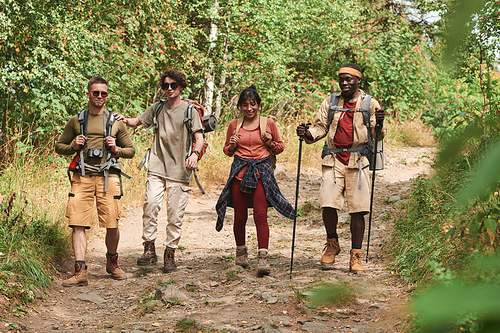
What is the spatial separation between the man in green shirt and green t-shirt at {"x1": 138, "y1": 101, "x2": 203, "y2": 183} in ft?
1.30

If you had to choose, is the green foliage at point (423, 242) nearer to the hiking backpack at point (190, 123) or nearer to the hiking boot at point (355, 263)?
the hiking boot at point (355, 263)

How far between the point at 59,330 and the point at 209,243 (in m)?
3.47

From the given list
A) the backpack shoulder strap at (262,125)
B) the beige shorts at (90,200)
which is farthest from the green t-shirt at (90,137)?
the backpack shoulder strap at (262,125)

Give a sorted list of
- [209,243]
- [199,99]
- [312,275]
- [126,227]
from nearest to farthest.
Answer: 1. [312,275]
2. [209,243]
3. [126,227]
4. [199,99]

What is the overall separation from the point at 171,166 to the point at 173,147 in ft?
0.73

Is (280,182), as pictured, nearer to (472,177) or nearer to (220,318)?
(220,318)

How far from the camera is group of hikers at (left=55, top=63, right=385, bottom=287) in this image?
510cm

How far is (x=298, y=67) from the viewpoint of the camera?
56.3 ft

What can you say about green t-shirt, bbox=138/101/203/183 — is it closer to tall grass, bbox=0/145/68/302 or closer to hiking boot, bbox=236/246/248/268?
hiking boot, bbox=236/246/248/268

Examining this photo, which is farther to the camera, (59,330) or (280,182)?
(280,182)

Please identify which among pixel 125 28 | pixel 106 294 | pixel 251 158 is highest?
pixel 125 28

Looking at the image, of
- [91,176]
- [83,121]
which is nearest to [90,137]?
[83,121]

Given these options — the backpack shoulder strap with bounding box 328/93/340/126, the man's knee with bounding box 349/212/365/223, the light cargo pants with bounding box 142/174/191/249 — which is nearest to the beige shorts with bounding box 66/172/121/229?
the light cargo pants with bounding box 142/174/191/249

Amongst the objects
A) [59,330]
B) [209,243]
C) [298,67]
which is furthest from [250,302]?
[298,67]
